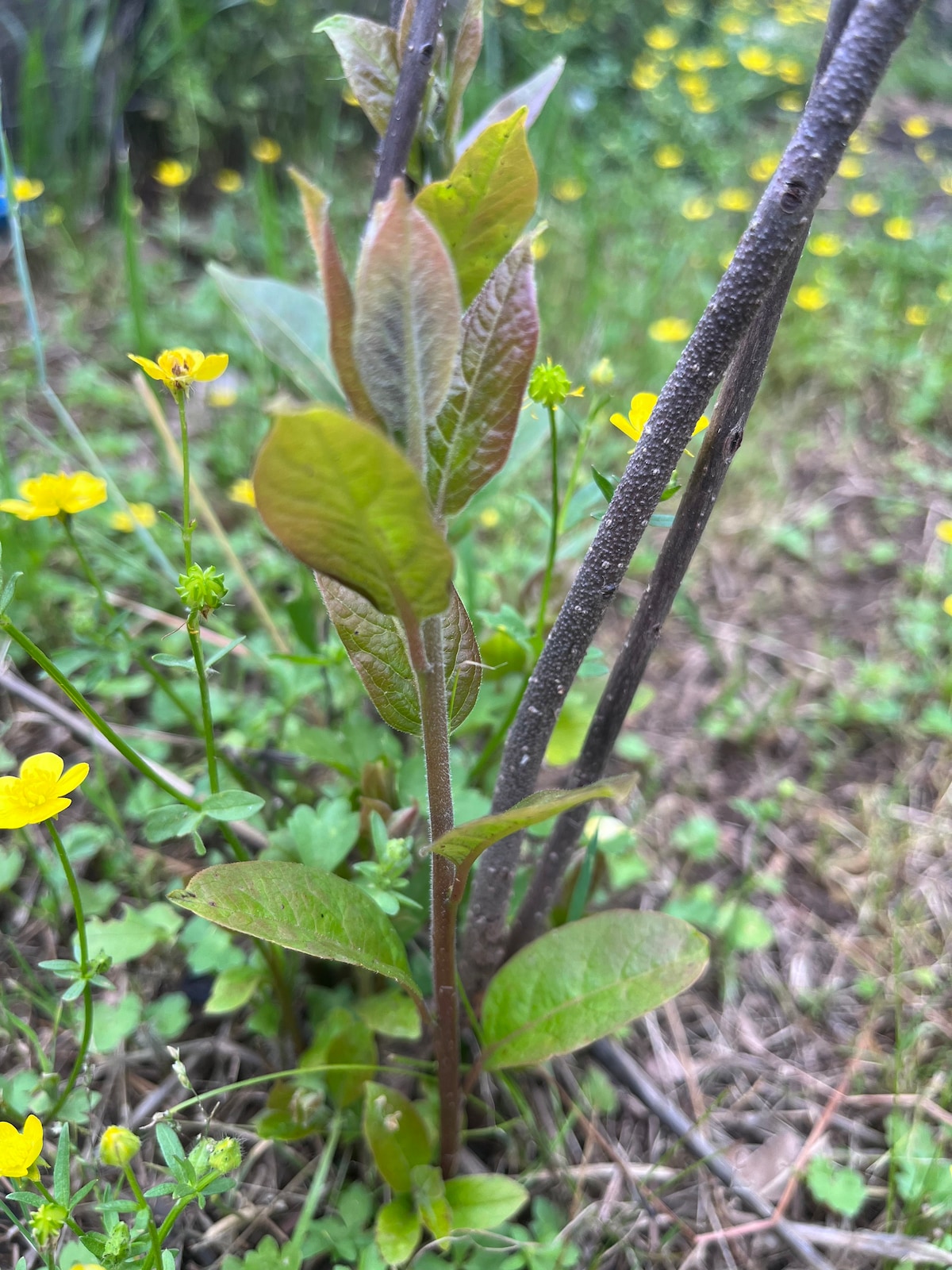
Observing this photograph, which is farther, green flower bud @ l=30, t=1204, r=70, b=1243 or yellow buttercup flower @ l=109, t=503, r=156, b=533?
yellow buttercup flower @ l=109, t=503, r=156, b=533

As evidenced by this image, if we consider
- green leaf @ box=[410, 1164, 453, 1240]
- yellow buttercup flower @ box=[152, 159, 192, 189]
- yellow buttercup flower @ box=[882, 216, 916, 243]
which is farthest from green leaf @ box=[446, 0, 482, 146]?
yellow buttercup flower @ box=[882, 216, 916, 243]

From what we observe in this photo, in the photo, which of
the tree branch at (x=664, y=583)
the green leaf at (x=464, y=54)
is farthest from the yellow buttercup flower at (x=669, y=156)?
the tree branch at (x=664, y=583)

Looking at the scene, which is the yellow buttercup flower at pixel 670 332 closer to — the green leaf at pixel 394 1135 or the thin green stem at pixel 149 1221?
the green leaf at pixel 394 1135

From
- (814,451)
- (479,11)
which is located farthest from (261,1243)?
(814,451)

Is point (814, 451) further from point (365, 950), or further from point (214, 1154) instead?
point (214, 1154)

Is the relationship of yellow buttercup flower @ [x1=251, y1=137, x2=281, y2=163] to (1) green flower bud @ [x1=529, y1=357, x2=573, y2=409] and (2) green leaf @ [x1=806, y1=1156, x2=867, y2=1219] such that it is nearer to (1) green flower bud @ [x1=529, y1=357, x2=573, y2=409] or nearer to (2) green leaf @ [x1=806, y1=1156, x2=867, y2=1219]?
(1) green flower bud @ [x1=529, y1=357, x2=573, y2=409]

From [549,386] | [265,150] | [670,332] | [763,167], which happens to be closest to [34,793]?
[549,386]
